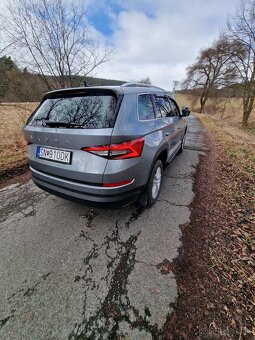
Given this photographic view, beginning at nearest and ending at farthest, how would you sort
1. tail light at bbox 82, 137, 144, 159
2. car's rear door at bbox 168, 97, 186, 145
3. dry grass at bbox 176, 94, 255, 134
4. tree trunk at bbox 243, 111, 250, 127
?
tail light at bbox 82, 137, 144, 159
car's rear door at bbox 168, 97, 186, 145
tree trunk at bbox 243, 111, 250, 127
dry grass at bbox 176, 94, 255, 134

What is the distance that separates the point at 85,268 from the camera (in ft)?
6.68

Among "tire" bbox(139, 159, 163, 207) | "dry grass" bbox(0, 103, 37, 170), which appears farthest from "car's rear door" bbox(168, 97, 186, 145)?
"dry grass" bbox(0, 103, 37, 170)

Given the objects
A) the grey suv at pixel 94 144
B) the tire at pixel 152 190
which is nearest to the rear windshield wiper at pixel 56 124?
the grey suv at pixel 94 144

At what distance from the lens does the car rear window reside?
2043 millimetres

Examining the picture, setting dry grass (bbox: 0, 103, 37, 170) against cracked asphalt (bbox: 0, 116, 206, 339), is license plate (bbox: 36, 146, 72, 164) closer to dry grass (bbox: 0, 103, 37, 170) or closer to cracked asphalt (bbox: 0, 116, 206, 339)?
cracked asphalt (bbox: 0, 116, 206, 339)

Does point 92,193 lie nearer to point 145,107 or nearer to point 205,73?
point 145,107

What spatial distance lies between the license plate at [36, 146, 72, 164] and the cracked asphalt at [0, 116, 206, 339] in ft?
3.29

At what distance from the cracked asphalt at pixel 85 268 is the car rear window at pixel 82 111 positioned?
145 centimetres

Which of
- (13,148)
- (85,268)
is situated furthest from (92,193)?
(13,148)

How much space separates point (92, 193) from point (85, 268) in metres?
0.83

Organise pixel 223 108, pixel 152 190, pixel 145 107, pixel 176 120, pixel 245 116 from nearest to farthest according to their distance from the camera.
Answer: pixel 145 107 → pixel 152 190 → pixel 176 120 → pixel 245 116 → pixel 223 108

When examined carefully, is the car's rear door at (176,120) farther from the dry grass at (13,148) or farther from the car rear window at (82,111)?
the dry grass at (13,148)

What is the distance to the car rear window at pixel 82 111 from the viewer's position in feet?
6.70

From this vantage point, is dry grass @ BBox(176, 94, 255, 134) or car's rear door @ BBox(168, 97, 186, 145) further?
dry grass @ BBox(176, 94, 255, 134)
